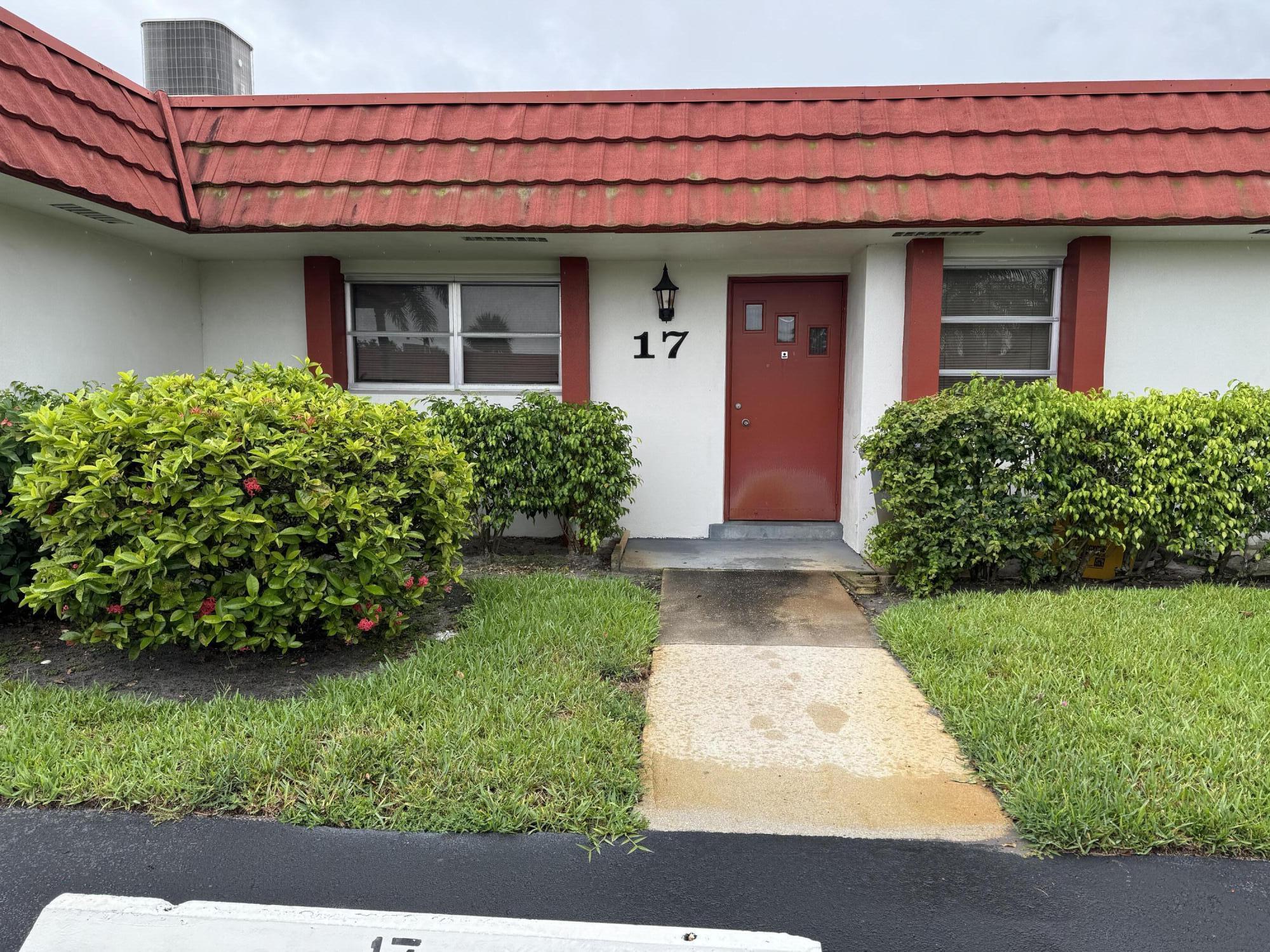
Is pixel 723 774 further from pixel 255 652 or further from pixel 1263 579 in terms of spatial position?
pixel 1263 579

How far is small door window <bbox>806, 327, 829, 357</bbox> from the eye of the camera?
782 centimetres

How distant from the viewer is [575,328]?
24.6 ft

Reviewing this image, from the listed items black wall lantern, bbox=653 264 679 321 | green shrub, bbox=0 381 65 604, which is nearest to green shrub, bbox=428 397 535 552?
black wall lantern, bbox=653 264 679 321

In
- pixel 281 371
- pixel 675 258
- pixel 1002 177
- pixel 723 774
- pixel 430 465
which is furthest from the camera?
pixel 675 258

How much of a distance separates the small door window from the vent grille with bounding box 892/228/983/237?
1246 millimetres

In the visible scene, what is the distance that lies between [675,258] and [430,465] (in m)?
3.72

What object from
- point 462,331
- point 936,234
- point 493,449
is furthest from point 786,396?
point 462,331

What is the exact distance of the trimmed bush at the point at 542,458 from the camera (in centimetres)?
662

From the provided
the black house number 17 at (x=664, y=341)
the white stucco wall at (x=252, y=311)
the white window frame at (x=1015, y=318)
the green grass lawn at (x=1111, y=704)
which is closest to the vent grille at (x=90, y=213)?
the white stucco wall at (x=252, y=311)

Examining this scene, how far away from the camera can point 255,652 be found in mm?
4523

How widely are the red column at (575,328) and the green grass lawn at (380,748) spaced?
3.54m

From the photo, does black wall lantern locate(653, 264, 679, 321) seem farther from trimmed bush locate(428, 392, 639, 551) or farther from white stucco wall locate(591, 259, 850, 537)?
trimmed bush locate(428, 392, 639, 551)

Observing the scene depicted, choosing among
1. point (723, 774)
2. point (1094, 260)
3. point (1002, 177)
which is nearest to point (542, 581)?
point (723, 774)

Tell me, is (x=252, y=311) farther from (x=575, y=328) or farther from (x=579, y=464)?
(x=579, y=464)
